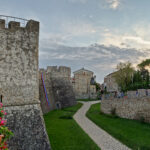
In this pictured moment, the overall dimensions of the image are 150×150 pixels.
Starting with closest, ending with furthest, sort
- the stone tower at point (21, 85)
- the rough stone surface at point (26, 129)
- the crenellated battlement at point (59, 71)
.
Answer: the rough stone surface at point (26, 129), the stone tower at point (21, 85), the crenellated battlement at point (59, 71)

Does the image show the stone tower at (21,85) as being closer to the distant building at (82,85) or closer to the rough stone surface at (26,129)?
the rough stone surface at (26,129)

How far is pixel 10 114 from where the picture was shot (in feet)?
28.5

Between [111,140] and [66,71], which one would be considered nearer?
[111,140]

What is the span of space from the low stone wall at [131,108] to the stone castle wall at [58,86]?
9.38 metres

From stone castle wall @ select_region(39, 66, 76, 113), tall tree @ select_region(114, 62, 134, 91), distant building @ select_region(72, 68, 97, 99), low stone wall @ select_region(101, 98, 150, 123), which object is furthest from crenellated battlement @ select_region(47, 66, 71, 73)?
distant building @ select_region(72, 68, 97, 99)

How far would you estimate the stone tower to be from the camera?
863cm

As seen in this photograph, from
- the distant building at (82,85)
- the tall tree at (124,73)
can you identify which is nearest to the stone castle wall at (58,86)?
the tall tree at (124,73)

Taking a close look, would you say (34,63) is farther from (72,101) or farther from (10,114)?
(72,101)

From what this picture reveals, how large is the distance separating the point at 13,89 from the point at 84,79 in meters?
48.1

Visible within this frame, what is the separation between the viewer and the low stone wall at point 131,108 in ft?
57.0

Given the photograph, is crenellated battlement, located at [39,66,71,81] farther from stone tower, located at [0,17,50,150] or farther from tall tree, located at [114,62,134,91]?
stone tower, located at [0,17,50,150]

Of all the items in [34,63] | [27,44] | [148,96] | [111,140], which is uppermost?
[27,44]

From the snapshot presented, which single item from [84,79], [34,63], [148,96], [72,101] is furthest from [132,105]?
[84,79]

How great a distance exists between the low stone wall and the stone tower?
39.5 feet
